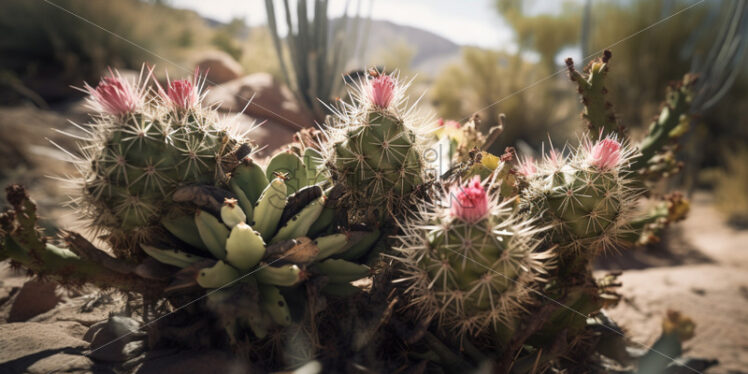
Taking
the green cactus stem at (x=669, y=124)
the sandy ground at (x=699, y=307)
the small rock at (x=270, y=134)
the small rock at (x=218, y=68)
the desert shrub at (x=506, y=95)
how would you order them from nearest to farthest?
the green cactus stem at (x=669, y=124) → the sandy ground at (x=699, y=307) → the small rock at (x=270, y=134) → the small rock at (x=218, y=68) → the desert shrub at (x=506, y=95)

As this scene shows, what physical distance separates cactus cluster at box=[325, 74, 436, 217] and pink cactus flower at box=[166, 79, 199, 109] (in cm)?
56

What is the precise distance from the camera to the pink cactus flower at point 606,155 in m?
1.72

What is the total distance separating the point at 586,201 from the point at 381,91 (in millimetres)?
888

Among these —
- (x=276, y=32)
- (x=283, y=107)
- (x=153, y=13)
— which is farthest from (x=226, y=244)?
(x=153, y=13)

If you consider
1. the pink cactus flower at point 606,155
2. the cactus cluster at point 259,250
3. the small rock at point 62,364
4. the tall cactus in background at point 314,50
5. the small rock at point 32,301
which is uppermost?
the tall cactus in background at point 314,50

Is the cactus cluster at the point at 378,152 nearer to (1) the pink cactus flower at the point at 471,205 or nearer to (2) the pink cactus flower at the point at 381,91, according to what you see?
(2) the pink cactus flower at the point at 381,91

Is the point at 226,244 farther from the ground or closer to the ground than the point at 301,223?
closer to the ground

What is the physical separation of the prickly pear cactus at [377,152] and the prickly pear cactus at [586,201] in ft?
1.78

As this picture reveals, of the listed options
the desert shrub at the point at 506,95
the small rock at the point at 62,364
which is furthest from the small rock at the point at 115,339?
the desert shrub at the point at 506,95

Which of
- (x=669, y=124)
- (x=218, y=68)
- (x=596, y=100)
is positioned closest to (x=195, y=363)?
(x=596, y=100)

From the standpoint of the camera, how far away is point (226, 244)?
5.23 ft

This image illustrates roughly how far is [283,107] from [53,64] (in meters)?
5.37

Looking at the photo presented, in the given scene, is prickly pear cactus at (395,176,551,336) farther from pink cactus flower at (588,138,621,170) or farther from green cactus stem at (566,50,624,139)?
green cactus stem at (566,50,624,139)

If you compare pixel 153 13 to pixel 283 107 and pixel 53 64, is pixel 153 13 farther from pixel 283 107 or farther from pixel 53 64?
pixel 283 107
